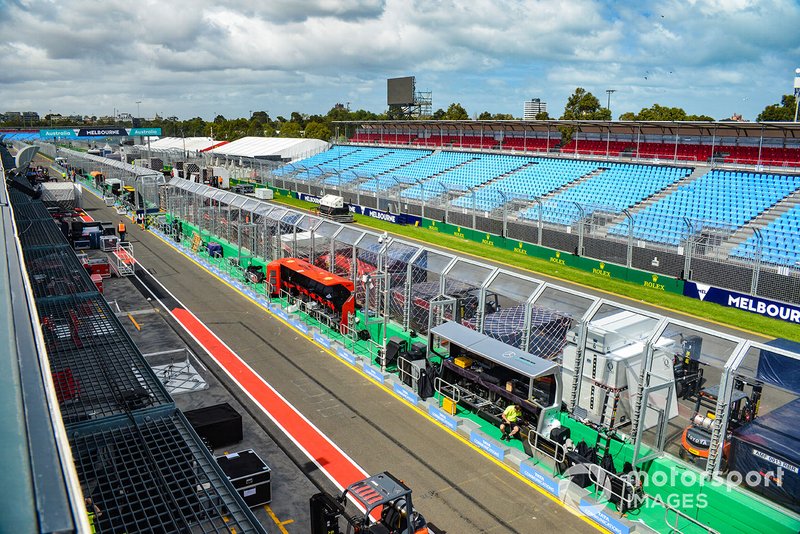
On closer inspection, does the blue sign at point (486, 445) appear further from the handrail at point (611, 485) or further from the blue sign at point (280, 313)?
the blue sign at point (280, 313)

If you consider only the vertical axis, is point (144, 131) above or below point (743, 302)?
above

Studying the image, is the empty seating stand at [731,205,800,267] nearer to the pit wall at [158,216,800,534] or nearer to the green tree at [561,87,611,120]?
the pit wall at [158,216,800,534]

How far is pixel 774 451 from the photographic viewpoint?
11453 mm

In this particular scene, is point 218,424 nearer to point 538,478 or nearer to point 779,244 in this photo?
point 538,478

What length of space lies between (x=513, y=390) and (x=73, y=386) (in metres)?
10.2

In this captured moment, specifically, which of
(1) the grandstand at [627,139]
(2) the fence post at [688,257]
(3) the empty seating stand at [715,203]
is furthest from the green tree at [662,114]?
(2) the fence post at [688,257]

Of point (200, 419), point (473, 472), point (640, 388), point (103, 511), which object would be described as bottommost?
point (473, 472)

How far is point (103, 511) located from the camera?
7.30 meters

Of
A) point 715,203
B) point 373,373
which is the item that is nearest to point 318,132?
point 715,203

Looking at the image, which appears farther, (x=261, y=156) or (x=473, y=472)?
(x=261, y=156)

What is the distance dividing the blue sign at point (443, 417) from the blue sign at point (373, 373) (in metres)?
2.68

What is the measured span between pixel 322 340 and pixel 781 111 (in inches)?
3171

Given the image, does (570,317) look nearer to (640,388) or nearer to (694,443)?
(640,388)

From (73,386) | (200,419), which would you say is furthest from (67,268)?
(73,386)
